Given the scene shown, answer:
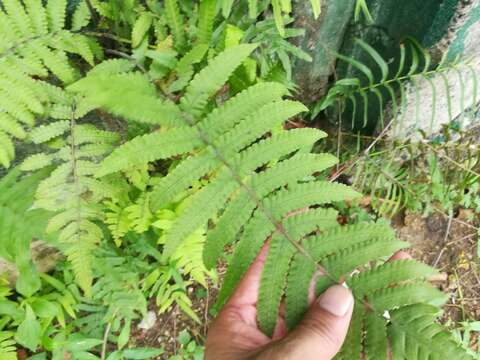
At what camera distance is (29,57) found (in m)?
1.96

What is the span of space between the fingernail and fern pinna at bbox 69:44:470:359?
70mm

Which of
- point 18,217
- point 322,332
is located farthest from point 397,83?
point 18,217

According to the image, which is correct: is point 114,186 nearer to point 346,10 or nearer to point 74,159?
point 74,159

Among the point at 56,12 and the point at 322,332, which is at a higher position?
the point at 56,12

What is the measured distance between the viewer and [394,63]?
2.91 metres

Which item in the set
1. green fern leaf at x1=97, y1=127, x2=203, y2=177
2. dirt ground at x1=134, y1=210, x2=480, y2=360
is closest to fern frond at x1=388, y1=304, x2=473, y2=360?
green fern leaf at x1=97, y1=127, x2=203, y2=177

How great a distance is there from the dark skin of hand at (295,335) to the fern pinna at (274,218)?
0.27 ft

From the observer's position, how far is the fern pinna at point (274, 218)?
1.49 metres

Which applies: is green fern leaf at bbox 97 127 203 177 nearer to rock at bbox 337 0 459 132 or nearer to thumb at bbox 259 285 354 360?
thumb at bbox 259 285 354 360

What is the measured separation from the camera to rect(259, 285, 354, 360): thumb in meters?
1.39

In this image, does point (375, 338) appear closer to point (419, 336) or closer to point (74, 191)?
point (419, 336)

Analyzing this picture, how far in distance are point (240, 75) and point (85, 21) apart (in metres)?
0.77

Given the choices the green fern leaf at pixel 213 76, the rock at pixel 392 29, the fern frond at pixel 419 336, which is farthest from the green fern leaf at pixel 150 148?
the rock at pixel 392 29

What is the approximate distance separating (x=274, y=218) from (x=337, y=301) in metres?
0.35
